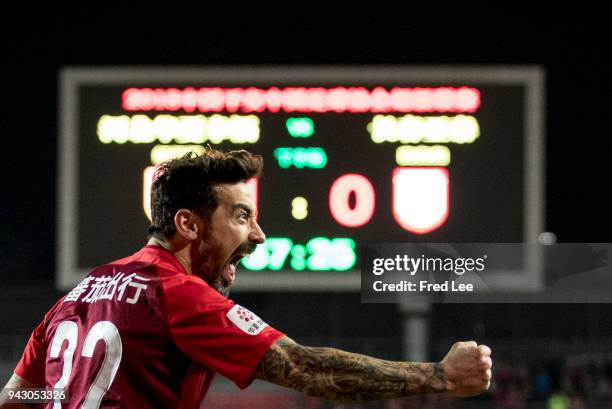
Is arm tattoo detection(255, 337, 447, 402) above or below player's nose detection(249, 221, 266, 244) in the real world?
below

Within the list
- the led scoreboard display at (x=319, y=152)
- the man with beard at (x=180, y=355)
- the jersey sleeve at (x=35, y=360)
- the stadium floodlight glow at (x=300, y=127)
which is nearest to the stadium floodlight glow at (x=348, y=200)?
the led scoreboard display at (x=319, y=152)

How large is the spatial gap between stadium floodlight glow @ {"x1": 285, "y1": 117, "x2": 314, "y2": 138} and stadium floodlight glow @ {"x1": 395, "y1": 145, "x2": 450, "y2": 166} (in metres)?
0.38

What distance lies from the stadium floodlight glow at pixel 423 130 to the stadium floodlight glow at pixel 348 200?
19 centimetres

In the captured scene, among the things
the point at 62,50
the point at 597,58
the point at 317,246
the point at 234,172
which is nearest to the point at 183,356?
the point at 234,172

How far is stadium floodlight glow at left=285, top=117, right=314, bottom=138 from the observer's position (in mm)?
4848

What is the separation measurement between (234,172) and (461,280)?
1944mm

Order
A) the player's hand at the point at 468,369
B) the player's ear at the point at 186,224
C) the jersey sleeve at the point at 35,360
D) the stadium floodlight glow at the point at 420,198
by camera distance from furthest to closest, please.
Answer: the stadium floodlight glow at the point at 420,198 → the jersey sleeve at the point at 35,360 → the player's ear at the point at 186,224 → the player's hand at the point at 468,369

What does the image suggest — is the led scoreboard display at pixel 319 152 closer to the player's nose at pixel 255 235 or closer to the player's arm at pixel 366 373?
the player's nose at pixel 255 235

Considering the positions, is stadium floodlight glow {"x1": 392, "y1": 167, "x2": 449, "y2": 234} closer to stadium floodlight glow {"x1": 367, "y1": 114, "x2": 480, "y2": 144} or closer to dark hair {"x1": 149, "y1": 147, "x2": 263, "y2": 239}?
stadium floodlight glow {"x1": 367, "y1": 114, "x2": 480, "y2": 144}

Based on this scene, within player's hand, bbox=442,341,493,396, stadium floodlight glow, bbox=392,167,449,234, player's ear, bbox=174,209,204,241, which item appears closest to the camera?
player's hand, bbox=442,341,493,396

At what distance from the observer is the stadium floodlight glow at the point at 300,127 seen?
4848mm

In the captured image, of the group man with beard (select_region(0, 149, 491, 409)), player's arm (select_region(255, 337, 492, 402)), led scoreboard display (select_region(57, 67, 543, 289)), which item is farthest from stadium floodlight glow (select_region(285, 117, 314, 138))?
player's arm (select_region(255, 337, 492, 402))

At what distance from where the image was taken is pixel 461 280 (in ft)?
12.9

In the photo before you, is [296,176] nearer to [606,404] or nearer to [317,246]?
[317,246]
